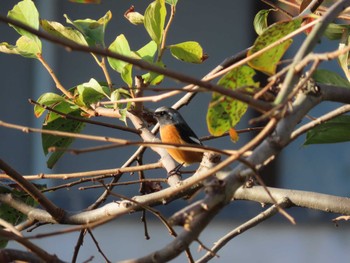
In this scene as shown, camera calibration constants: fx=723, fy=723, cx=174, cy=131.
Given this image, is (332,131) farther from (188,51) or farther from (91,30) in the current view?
(91,30)

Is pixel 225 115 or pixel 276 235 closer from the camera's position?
pixel 225 115

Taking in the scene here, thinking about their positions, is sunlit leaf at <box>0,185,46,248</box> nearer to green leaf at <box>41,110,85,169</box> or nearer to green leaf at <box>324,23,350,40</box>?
green leaf at <box>41,110,85,169</box>

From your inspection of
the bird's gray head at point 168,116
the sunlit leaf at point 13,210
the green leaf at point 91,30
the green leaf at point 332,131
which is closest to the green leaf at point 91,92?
the green leaf at point 91,30

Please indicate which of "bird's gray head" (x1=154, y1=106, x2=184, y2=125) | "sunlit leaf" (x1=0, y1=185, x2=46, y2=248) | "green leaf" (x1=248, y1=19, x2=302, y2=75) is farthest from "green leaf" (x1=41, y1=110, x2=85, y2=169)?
"bird's gray head" (x1=154, y1=106, x2=184, y2=125)

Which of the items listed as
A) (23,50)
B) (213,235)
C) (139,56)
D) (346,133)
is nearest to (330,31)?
(346,133)

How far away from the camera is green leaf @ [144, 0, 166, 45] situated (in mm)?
967

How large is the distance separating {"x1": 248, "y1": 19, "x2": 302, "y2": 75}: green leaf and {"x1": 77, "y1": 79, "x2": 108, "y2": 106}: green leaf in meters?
0.36

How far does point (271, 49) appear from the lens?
73cm

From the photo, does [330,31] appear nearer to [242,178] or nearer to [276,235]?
[242,178]

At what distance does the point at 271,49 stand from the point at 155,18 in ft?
0.94

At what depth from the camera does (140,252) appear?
13.0 ft

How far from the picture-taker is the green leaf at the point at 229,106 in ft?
2.37

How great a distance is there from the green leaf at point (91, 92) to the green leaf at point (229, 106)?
334 mm

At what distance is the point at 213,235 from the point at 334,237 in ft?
2.13
